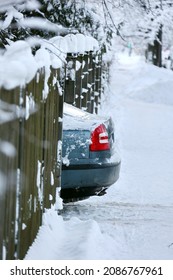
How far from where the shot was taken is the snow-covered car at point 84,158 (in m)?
7.38

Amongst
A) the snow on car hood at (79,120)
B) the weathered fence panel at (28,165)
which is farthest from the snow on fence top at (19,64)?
the snow on car hood at (79,120)

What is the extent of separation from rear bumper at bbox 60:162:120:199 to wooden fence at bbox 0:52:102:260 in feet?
1.23

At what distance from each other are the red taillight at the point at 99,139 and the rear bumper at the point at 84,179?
19 centimetres

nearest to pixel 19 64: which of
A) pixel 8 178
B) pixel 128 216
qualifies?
pixel 8 178

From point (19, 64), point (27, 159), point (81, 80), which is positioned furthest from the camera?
point (81, 80)

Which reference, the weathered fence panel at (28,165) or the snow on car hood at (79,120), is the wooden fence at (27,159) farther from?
the snow on car hood at (79,120)

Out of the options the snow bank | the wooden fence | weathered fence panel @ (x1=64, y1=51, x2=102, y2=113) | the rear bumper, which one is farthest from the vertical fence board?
weathered fence panel @ (x1=64, y1=51, x2=102, y2=113)

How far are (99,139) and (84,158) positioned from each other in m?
0.27

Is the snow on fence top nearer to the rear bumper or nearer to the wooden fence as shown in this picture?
the wooden fence

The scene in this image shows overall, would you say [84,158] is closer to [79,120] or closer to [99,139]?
[99,139]

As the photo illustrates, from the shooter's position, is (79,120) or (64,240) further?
(79,120)

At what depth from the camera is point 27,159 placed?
4.94 metres
